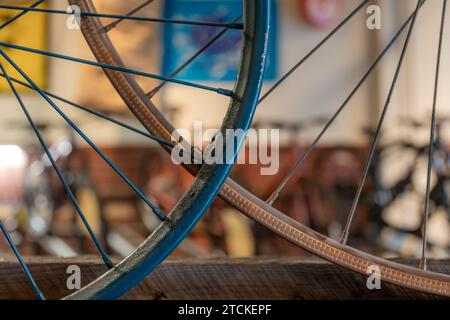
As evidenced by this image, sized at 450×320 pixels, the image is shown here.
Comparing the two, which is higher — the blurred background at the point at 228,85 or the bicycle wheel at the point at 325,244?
the blurred background at the point at 228,85

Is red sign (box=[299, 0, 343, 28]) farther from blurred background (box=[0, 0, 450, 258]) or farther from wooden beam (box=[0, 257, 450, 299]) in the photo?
wooden beam (box=[0, 257, 450, 299])

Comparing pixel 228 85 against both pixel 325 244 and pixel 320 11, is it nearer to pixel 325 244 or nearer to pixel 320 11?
pixel 320 11

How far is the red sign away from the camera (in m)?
3.97

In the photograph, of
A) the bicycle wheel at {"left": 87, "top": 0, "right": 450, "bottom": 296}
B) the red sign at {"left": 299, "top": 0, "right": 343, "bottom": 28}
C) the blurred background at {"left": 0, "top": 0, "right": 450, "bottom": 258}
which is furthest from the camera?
the red sign at {"left": 299, "top": 0, "right": 343, "bottom": 28}

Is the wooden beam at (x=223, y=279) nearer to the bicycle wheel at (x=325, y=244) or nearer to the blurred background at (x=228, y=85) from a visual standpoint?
the bicycle wheel at (x=325, y=244)

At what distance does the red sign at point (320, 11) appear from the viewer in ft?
13.0

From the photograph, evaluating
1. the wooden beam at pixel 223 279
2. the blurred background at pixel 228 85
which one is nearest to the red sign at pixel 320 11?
the blurred background at pixel 228 85

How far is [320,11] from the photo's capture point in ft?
13.1

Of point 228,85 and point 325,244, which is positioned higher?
point 228,85

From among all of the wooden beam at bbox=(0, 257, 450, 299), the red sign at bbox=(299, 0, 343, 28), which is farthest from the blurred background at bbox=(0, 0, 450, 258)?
the wooden beam at bbox=(0, 257, 450, 299)

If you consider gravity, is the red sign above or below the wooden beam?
above

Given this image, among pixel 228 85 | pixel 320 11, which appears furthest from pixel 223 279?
pixel 320 11

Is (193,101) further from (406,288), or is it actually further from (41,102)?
(406,288)
